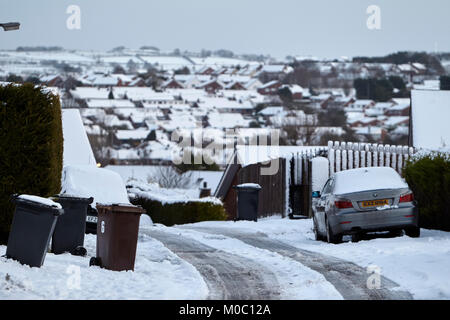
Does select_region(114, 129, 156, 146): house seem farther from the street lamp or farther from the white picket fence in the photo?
the street lamp

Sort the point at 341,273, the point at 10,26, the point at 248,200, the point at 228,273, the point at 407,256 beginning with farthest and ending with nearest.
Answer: the point at 248,200, the point at 10,26, the point at 407,256, the point at 228,273, the point at 341,273

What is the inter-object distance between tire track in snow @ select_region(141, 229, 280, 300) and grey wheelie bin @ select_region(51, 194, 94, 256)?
182 centimetres

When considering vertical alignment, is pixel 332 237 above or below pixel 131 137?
above

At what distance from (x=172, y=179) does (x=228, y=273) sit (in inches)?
2672

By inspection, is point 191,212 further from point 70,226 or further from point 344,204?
point 70,226

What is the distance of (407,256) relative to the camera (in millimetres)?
13555

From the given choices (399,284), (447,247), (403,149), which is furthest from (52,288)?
(403,149)

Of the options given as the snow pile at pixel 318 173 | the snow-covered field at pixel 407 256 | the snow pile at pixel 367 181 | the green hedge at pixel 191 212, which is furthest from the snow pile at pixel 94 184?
the green hedge at pixel 191 212

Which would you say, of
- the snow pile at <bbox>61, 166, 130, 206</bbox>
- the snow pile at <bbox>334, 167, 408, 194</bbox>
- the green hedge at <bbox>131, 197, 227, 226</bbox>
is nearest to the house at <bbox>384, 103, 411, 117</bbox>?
the green hedge at <bbox>131, 197, 227, 226</bbox>

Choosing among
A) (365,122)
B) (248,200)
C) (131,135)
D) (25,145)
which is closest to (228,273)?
(25,145)

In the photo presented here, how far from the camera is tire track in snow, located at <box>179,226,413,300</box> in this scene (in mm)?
10719

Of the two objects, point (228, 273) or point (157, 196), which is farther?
point (157, 196)

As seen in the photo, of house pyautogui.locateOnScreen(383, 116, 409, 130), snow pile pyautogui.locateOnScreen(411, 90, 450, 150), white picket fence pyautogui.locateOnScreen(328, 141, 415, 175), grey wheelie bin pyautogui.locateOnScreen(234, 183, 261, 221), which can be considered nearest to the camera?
white picket fence pyautogui.locateOnScreen(328, 141, 415, 175)
